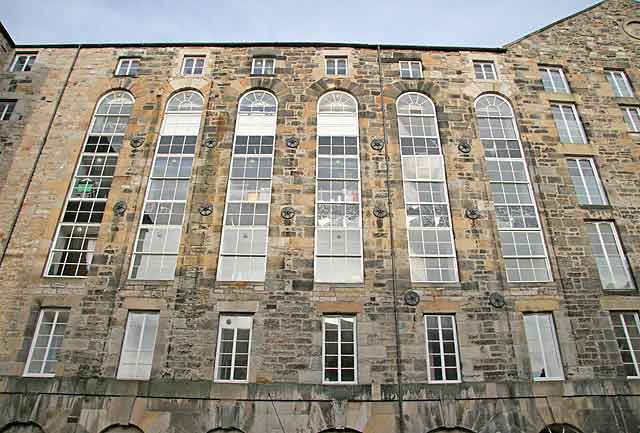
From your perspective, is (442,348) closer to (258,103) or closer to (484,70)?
(258,103)

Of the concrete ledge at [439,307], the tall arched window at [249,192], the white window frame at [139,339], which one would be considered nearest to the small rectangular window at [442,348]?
the concrete ledge at [439,307]

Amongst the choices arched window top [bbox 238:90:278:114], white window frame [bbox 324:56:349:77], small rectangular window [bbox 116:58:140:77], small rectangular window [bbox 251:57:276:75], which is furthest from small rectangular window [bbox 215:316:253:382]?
small rectangular window [bbox 116:58:140:77]

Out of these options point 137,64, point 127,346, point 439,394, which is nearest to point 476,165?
point 439,394

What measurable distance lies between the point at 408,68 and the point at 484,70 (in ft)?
9.68

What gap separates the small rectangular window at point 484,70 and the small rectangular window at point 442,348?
963cm

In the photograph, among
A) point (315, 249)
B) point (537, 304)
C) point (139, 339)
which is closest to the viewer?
point (139, 339)

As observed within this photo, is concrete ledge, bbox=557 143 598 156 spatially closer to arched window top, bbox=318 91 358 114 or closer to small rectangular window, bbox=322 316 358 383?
arched window top, bbox=318 91 358 114

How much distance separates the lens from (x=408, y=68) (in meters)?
18.1

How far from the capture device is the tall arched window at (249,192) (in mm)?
14406

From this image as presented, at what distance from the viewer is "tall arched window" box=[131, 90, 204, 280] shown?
570 inches

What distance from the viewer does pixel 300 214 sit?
49.3ft

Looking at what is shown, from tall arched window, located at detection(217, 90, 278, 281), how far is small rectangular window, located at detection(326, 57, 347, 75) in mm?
2562

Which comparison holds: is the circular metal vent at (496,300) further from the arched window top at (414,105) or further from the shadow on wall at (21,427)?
the shadow on wall at (21,427)

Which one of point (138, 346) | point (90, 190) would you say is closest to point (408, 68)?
point (90, 190)
